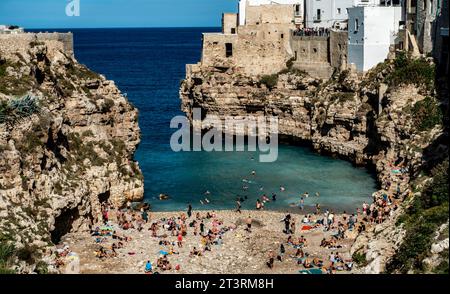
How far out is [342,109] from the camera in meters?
55.4

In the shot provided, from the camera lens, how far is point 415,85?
4734 cm

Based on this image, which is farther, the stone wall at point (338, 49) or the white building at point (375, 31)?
the stone wall at point (338, 49)

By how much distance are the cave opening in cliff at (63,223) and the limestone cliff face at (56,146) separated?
51 mm

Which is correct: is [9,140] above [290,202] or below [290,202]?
above

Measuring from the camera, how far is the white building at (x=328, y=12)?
206 feet

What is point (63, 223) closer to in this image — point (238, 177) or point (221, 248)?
point (221, 248)

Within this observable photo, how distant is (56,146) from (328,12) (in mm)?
34156

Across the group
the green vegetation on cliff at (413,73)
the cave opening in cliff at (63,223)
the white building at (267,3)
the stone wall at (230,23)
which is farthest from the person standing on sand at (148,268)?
the stone wall at (230,23)

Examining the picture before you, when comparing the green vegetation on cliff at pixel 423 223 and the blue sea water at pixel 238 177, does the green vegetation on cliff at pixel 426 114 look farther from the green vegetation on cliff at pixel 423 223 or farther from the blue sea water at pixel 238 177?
the green vegetation on cliff at pixel 423 223

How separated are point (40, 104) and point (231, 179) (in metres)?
17.9

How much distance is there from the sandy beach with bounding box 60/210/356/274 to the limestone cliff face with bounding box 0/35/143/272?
2089mm

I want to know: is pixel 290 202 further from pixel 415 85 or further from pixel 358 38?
pixel 358 38

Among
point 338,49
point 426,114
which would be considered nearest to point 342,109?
point 338,49

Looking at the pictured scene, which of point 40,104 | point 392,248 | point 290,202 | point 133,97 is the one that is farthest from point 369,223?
point 133,97
